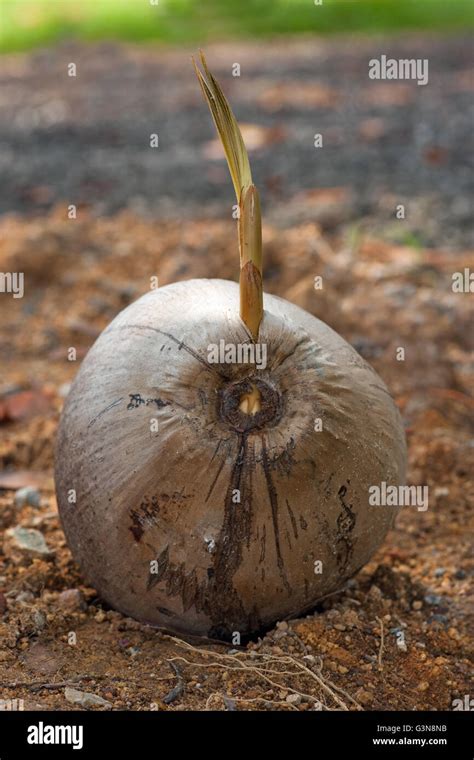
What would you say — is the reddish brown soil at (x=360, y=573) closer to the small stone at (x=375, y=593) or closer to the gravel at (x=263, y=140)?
the small stone at (x=375, y=593)

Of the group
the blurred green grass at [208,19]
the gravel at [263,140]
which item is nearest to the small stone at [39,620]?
the gravel at [263,140]

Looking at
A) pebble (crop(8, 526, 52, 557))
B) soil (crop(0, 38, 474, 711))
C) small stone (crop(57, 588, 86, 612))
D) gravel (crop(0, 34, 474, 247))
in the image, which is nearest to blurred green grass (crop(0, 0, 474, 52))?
gravel (crop(0, 34, 474, 247))

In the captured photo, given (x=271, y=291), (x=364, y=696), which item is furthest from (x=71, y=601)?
(x=271, y=291)

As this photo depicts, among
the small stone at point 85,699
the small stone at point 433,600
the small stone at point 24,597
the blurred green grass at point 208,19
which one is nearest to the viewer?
the small stone at point 85,699

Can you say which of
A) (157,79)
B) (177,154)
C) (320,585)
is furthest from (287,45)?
(320,585)

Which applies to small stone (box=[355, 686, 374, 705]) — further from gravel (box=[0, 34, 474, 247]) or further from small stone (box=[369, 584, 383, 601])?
gravel (box=[0, 34, 474, 247])

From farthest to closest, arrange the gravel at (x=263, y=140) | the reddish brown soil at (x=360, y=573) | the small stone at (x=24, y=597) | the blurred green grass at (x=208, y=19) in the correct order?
1. the blurred green grass at (x=208, y=19)
2. the gravel at (x=263, y=140)
3. the small stone at (x=24, y=597)
4. the reddish brown soil at (x=360, y=573)

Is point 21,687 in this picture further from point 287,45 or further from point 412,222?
point 287,45
